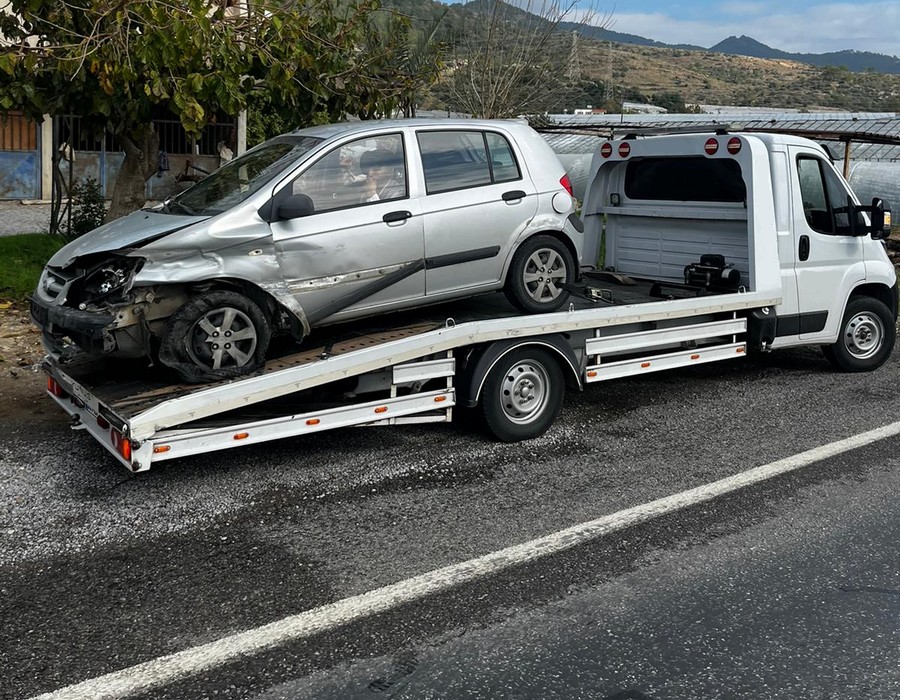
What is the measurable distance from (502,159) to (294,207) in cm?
184

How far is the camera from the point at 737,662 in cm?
375

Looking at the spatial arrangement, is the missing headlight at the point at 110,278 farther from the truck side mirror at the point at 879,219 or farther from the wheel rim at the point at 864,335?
the wheel rim at the point at 864,335

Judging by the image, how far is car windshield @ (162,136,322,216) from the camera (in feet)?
19.7

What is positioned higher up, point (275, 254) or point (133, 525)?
point (275, 254)

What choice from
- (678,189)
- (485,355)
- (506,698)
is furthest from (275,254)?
(678,189)

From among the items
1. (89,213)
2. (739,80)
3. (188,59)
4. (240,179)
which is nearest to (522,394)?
(240,179)

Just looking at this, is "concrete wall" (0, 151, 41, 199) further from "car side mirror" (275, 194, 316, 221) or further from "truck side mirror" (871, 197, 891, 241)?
"truck side mirror" (871, 197, 891, 241)

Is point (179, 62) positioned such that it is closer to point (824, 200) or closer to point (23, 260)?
point (23, 260)

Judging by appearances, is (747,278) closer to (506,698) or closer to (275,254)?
(275,254)

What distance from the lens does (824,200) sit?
26.6ft

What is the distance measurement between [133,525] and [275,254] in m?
1.83

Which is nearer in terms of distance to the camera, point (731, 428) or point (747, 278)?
point (731, 428)

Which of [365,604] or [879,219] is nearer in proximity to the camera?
[365,604]

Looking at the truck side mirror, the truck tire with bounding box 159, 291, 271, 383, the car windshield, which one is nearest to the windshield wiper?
the car windshield
